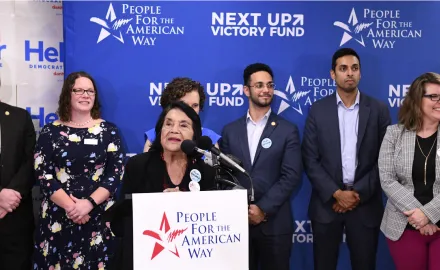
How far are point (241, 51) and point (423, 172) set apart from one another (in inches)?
67.2

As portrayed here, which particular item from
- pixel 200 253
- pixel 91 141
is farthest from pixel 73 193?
pixel 200 253

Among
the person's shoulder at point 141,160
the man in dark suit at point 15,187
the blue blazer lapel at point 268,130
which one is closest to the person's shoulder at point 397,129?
the blue blazer lapel at point 268,130

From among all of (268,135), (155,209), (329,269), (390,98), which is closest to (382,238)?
(329,269)

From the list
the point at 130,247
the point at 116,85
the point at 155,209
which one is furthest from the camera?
the point at 116,85

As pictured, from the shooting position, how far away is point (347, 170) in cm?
Answer: 367

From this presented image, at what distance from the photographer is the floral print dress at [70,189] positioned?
3.48 m

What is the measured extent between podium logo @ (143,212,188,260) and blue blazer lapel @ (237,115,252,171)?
1.55 meters

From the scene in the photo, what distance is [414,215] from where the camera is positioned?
309cm

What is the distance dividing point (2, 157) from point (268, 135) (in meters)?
1.86

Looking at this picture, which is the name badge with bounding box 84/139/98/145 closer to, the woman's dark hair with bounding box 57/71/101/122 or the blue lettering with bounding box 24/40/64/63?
the woman's dark hair with bounding box 57/71/101/122

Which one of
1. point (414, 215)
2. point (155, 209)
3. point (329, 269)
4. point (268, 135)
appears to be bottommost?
point (329, 269)

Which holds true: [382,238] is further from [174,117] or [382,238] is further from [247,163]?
[174,117]

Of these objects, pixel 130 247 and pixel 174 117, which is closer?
pixel 130 247

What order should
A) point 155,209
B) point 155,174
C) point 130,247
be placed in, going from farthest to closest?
point 155,174
point 130,247
point 155,209
